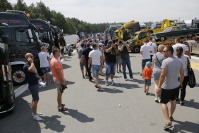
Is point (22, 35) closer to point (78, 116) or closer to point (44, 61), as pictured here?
point (44, 61)

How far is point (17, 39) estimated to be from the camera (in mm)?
12398

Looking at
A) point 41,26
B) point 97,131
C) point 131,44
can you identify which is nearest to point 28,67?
point 97,131

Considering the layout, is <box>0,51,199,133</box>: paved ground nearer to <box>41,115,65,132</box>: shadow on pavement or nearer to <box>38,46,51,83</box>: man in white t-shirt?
<box>41,115,65,132</box>: shadow on pavement

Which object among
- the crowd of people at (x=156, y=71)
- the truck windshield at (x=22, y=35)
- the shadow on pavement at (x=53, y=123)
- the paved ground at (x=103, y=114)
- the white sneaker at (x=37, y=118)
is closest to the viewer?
the crowd of people at (x=156, y=71)

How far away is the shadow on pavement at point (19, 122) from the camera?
6.41 metres

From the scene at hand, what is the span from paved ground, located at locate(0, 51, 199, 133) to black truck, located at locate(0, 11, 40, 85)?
2.44 meters

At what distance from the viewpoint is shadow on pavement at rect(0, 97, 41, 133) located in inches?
A: 252

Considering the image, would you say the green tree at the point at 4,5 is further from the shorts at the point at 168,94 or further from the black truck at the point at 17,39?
the shorts at the point at 168,94

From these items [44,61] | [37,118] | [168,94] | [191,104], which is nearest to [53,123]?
[37,118]

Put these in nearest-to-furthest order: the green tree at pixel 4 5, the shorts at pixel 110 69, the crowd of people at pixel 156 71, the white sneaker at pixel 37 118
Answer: the crowd of people at pixel 156 71 < the white sneaker at pixel 37 118 < the shorts at pixel 110 69 < the green tree at pixel 4 5

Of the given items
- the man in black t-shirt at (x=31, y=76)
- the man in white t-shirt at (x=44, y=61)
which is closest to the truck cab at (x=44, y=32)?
the man in white t-shirt at (x=44, y=61)

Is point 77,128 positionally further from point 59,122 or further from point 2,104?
point 2,104

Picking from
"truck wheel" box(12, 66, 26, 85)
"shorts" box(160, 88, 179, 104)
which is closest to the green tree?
"truck wheel" box(12, 66, 26, 85)

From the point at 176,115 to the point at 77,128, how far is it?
2.55 meters
